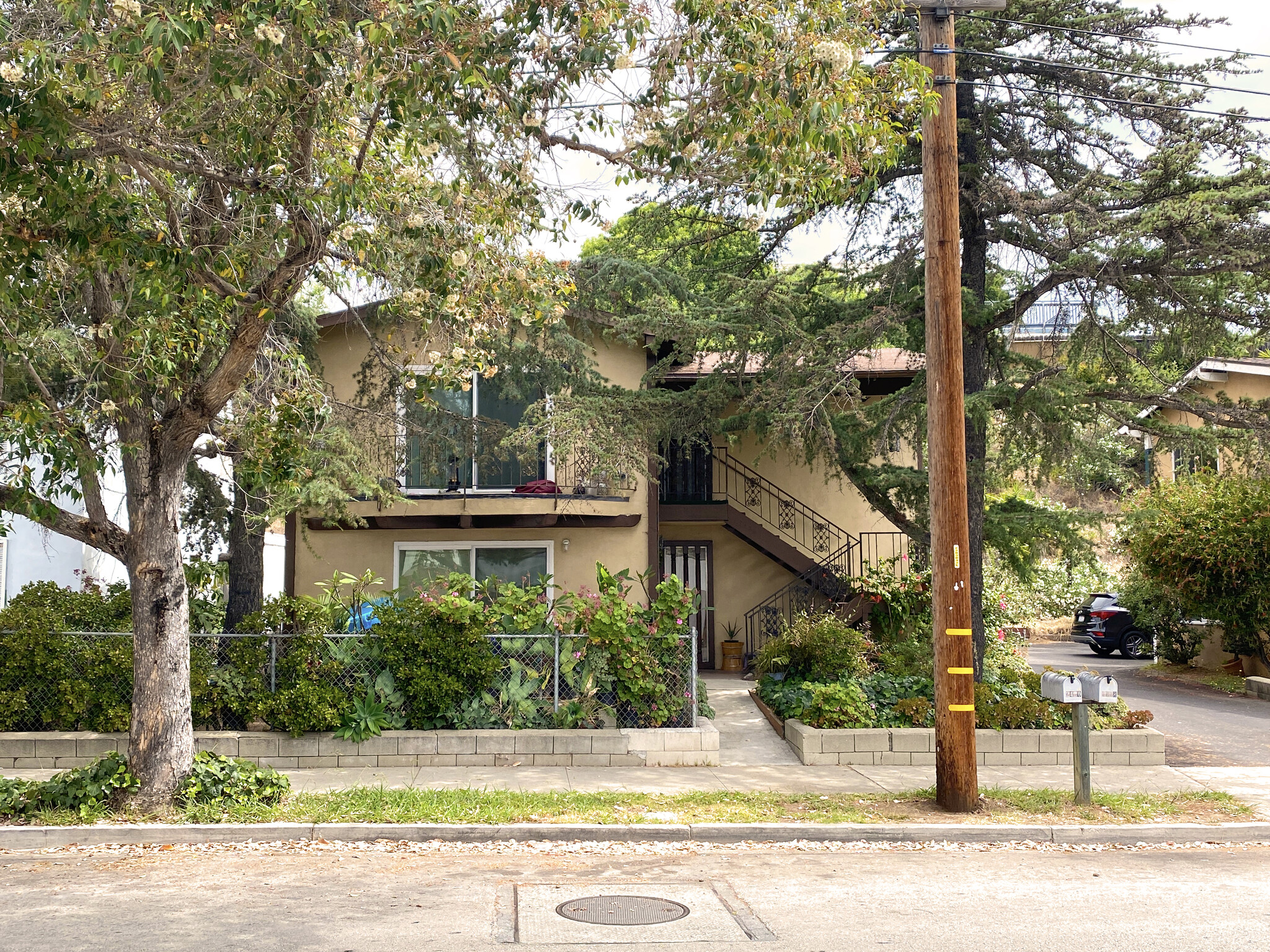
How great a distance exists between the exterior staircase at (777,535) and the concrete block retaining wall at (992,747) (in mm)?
6113

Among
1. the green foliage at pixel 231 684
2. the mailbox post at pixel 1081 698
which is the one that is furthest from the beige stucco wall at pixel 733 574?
the mailbox post at pixel 1081 698

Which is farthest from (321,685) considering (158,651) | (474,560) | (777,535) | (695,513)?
(777,535)

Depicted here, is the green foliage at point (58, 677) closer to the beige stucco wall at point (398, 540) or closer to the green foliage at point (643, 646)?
the green foliage at point (643, 646)

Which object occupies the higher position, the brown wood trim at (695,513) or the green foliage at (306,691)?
the brown wood trim at (695,513)

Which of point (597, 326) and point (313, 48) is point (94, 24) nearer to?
point (313, 48)

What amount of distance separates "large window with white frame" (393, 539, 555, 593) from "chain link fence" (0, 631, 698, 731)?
5.17 meters

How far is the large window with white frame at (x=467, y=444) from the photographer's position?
14703mm

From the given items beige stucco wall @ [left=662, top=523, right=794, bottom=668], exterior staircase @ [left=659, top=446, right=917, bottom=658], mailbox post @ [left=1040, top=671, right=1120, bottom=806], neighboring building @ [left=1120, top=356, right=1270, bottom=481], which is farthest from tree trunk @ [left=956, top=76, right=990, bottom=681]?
neighboring building @ [left=1120, top=356, right=1270, bottom=481]

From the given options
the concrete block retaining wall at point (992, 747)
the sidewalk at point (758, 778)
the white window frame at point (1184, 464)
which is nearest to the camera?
the sidewalk at point (758, 778)

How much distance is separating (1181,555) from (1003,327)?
720 centimetres

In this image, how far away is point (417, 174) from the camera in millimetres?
8156

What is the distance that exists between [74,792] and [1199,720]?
14162 millimetres

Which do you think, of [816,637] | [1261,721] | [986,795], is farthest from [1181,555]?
[986,795]

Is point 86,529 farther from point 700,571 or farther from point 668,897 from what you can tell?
point 700,571
